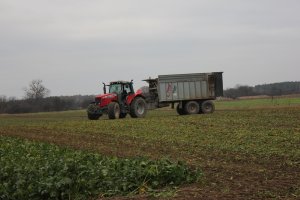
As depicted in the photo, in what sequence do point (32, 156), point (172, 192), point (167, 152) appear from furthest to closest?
A: point (167, 152)
point (32, 156)
point (172, 192)

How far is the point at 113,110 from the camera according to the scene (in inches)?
1159

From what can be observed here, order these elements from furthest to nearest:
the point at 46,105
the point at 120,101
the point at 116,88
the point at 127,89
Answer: the point at 46,105 → the point at 127,89 → the point at 116,88 → the point at 120,101

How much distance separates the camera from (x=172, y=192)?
305 inches

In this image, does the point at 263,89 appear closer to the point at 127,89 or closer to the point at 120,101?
the point at 127,89

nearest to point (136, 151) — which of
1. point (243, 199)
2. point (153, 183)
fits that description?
point (153, 183)

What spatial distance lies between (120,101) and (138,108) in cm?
137

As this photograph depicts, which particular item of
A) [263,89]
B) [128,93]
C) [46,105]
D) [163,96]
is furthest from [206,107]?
[263,89]

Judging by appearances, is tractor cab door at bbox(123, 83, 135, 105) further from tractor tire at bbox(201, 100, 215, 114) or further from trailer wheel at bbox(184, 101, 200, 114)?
tractor tire at bbox(201, 100, 215, 114)

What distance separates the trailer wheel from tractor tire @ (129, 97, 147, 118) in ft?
10.6

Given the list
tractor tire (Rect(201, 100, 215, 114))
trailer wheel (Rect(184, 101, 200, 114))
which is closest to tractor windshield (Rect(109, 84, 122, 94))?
trailer wheel (Rect(184, 101, 200, 114))

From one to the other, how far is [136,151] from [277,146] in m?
A: 4.14

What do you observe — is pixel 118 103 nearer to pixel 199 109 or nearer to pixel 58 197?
pixel 199 109

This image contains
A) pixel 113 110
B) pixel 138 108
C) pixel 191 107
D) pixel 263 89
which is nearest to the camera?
pixel 113 110

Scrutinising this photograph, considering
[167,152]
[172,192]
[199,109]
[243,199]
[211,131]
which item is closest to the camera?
[243,199]
